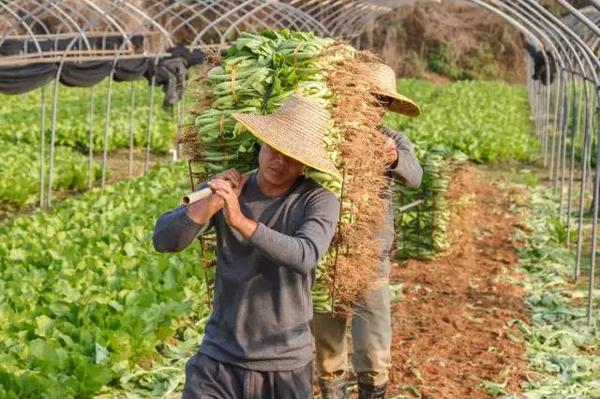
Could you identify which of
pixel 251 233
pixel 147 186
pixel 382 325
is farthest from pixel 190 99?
pixel 147 186

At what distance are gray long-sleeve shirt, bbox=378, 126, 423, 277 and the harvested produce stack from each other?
0.42 m

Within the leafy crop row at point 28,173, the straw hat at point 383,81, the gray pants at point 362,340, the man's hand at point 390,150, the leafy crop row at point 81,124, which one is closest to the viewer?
the straw hat at point 383,81

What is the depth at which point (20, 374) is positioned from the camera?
206 inches

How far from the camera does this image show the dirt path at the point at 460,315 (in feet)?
21.0

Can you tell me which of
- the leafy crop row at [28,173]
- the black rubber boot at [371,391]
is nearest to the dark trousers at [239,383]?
the black rubber boot at [371,391]

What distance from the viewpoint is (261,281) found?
11.8 feet

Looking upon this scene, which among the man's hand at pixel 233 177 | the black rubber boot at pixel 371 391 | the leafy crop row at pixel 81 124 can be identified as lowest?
the leafy crop row at pixel 81 124

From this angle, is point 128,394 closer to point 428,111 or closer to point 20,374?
point 20,374

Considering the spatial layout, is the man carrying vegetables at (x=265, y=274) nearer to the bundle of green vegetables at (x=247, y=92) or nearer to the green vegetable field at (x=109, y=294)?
the bundle of green vegetables at (x=247, y=92)

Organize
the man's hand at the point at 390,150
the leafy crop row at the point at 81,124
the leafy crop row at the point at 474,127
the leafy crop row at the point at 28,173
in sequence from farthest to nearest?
the leafy crop row at the point at 474,127 < the leafy crop row at the point at 81,124 < the leafy crop row at the point at 28,173 < the man's hand at the point at 390,150

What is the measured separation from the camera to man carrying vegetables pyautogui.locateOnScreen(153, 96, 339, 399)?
354cm

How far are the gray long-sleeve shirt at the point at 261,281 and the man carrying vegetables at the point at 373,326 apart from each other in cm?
108

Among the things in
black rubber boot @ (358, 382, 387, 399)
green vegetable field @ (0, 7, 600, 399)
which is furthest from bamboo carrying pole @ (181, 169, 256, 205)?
black rubber boot @ (358, 382, 387, 399)

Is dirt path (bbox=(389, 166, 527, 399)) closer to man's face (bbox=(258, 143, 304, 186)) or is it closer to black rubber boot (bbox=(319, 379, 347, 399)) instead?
black rubber boot (bbox=(319, 379, 347, 399))
